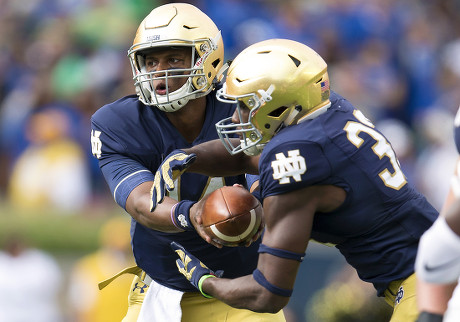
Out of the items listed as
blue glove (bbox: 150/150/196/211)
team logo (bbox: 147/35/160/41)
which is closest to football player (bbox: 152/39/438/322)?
blue glove (bbox: 150/150/196/211)

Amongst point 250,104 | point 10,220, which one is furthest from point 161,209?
point 10,220

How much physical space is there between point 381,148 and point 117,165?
57.8 inches

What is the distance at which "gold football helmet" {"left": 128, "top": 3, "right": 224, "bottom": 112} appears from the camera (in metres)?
4.61

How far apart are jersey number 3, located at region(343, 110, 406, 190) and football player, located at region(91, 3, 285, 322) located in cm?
107

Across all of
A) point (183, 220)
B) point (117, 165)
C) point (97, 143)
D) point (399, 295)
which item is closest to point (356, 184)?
point (399, 295)

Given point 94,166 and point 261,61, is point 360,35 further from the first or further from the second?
point 261,61

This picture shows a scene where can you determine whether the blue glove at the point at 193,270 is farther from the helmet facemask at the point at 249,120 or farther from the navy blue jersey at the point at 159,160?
the helmet facemask at the point at 249,120

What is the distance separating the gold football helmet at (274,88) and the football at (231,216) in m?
0.24

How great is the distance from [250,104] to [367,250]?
2.65ft

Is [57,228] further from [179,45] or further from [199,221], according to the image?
[199,221]

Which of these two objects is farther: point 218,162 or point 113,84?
point 113,84

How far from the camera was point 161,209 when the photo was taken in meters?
4.32

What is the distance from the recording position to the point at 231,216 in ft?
13.2

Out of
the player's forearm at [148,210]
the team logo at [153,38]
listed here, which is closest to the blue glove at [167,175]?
the player's forearm at [148,210]
